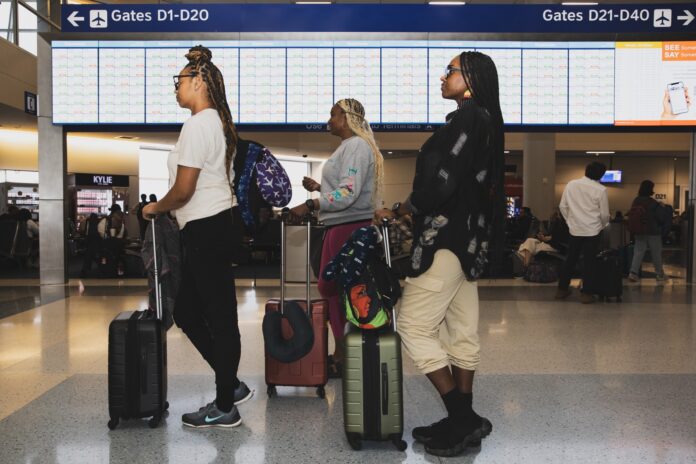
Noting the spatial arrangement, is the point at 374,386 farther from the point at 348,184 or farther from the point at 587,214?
the point at 587,214

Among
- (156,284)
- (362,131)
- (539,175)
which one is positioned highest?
(539,175)

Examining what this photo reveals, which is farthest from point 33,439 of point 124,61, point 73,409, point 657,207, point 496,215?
point 657,207

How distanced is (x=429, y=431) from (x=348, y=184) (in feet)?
4.28

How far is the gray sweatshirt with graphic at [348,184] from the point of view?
361 centimetres

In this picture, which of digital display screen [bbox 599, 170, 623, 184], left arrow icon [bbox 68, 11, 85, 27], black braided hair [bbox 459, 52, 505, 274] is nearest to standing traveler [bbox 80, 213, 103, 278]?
left arrow icon [bbox 68, 11, 85, 27]

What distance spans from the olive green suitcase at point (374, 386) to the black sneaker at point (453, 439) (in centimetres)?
16

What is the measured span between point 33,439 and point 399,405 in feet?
5.13

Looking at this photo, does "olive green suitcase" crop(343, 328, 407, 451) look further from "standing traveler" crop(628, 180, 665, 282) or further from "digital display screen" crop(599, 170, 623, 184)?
"digital display screen" crop(599, 170, 623, 184)

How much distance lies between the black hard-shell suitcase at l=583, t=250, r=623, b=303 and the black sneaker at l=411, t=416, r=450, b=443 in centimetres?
500

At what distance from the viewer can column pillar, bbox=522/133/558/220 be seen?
1638cm

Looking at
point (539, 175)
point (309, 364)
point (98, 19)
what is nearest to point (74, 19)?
point (98, 19)

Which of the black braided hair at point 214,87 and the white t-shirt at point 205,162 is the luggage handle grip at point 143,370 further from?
the black braided hair at point 214,87

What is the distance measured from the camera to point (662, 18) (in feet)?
28.0

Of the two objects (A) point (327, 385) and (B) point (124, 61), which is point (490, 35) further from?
(A) point (327, 385)
